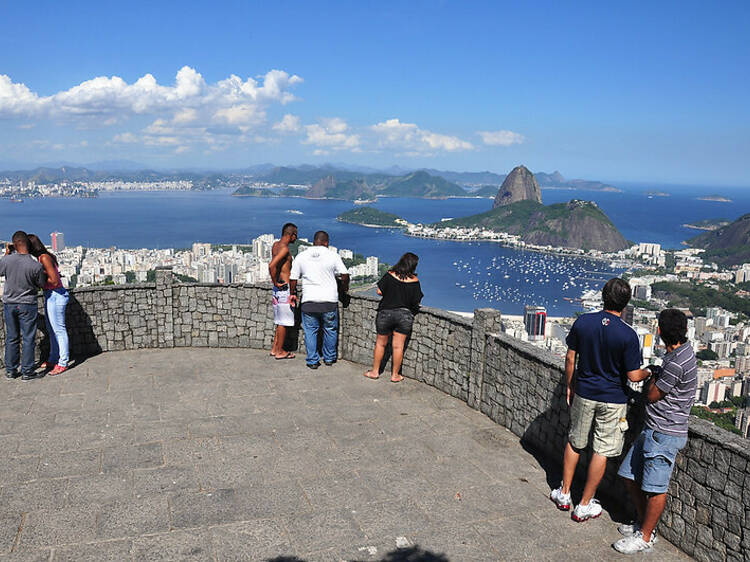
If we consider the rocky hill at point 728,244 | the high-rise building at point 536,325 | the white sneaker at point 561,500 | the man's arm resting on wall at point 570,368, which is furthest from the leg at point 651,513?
the rocky hill at point 728,244

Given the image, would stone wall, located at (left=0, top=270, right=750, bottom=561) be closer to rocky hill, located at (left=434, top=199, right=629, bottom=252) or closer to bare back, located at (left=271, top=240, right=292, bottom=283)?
bare back, located at (left=271, top=240, right=292, bottom=283)

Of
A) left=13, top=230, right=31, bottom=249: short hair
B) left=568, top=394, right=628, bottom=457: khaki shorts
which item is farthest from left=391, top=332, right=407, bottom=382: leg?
left=13, top=230, right=31, bottom=249: short hair

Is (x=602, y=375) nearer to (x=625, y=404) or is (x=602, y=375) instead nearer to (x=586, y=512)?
(x=625, y=404)

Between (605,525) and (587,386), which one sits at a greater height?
(587,386)

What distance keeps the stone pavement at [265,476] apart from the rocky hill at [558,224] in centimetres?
14846

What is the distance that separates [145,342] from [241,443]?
365 centimetres

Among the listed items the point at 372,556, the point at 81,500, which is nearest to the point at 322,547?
the point at 372,556

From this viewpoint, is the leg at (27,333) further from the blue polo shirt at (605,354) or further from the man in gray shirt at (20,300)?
the blue polo shirt at (605,354)

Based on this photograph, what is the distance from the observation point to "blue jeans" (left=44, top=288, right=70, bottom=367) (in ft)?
23.0

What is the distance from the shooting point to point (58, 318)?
7074 mm

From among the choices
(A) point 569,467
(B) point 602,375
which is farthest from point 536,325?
(B) point 602,375

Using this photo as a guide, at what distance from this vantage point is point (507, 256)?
131 metres

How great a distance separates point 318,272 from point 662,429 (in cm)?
447

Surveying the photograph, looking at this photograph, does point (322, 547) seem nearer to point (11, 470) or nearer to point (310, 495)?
point (310, 495)
